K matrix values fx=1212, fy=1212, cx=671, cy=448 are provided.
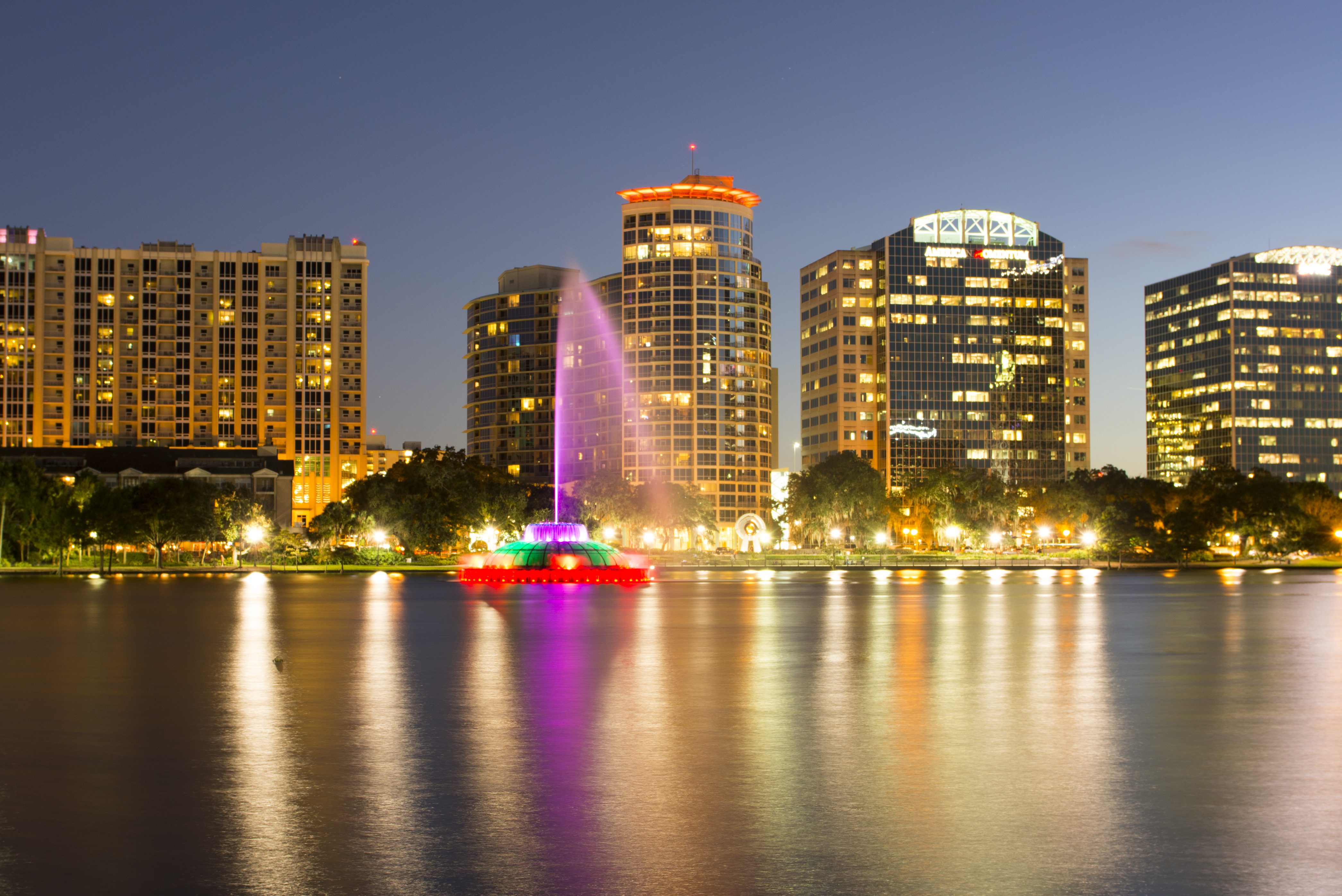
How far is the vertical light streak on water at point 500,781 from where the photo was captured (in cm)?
1205

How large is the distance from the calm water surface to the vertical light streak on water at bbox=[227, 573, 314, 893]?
61 millimetres

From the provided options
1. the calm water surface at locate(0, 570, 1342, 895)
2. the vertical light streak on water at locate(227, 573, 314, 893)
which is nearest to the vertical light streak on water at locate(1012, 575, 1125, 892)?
the calm water surface at locate(0, 570, 1342, 895)

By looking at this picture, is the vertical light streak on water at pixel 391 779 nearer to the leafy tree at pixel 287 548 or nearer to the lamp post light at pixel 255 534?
the leafy tree at pixel 287 548

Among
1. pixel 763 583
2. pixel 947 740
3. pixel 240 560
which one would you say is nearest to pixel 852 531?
pixel 240 560

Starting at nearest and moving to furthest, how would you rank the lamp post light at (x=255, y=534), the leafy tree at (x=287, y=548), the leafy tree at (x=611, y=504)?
the leafy tree at (x=287, y=548) → the lamp post light at (x=255, y=534) → the leafy tree at (x=611, y=504)

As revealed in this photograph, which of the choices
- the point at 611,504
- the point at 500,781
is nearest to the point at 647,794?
the point at 500,781

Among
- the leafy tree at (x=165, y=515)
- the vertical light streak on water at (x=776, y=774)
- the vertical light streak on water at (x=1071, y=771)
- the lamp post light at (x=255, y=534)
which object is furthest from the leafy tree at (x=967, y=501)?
the vertical light streak on water at (x=776, y=774)

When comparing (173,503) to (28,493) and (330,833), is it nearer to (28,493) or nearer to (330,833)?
(28,493)

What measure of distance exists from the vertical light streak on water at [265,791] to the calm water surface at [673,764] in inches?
2.4

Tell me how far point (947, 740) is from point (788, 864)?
7.56m

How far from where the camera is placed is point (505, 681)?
87.8 ft

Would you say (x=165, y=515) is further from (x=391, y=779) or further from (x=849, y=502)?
(x=391, y=779)

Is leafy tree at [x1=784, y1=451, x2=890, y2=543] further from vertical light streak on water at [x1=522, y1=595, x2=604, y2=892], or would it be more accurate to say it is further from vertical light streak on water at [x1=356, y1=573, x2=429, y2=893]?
vertical light streak on water at [x1=356, y1=573, x2=429, y2=893]

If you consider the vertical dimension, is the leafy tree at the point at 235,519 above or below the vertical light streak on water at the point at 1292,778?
above
